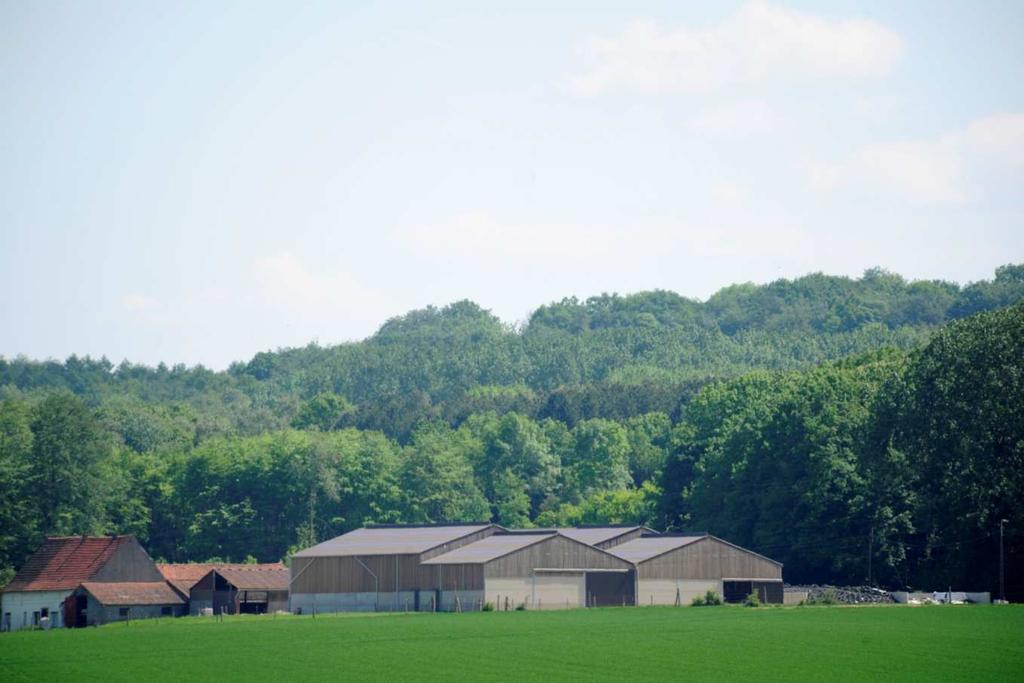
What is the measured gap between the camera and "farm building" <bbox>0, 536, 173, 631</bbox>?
10281 centimetres

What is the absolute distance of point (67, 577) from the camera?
346ft

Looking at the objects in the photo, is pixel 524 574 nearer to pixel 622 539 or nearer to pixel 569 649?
pixel 622 539

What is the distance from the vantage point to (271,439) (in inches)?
6029

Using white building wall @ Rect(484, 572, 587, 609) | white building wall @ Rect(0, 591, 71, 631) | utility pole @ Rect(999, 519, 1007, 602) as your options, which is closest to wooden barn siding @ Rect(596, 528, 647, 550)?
white building wall @ Rect(484, 572, 587, 609)

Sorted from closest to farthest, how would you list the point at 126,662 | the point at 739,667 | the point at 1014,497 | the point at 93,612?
the point at 739,667
the point at 126,662
the point at 1014,497
the point at 93,612

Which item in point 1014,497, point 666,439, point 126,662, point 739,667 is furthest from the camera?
point 666,439

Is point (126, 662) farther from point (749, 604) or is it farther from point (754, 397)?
point (754, 397)

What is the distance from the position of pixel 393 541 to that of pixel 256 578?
32.1 ft

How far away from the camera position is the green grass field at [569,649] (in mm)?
49781

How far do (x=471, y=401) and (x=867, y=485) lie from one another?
98314mm

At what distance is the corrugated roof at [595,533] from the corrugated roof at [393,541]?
265 inches

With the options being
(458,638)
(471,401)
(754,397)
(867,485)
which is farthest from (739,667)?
(471,401)

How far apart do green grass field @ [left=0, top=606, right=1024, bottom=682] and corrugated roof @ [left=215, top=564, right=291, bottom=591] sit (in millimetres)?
25272

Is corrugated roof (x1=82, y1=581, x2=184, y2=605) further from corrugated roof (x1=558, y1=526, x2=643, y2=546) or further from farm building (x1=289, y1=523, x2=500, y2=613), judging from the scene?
corrugated roof (x1=558, y1=526, x2=643, y2=546)
